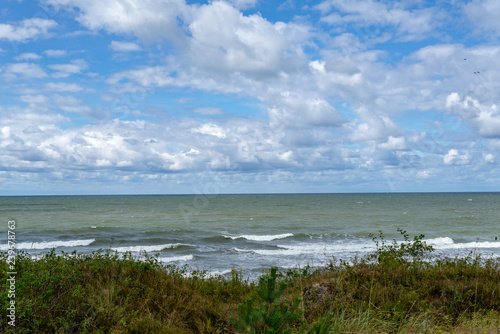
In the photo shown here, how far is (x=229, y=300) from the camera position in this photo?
7.58 meters

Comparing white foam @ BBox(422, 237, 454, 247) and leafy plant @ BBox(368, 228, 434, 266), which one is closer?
leafy plant @ BBox(368, 228, 434, 266)

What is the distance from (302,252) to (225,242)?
678 cm

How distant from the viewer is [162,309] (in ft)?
20.4

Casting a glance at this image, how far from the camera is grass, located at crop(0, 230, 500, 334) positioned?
212 inches

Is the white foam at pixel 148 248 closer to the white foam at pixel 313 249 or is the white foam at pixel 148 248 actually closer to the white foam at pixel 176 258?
the white foam at pixel 176 258

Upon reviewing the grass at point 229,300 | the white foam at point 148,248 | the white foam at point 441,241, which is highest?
the grass at point 229,300

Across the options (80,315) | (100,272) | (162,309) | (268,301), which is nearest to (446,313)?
(268,301)

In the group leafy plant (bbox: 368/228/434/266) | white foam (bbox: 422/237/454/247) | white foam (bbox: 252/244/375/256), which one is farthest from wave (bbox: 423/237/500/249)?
leafy plant (bbox: 368/228/434/266)

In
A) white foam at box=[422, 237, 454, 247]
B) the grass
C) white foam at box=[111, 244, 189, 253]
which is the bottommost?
white foam at box=[422, 237, 454, 247]

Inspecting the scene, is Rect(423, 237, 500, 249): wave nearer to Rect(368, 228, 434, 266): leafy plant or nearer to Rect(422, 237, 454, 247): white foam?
Rect(422, 237, 454, 247): white foam

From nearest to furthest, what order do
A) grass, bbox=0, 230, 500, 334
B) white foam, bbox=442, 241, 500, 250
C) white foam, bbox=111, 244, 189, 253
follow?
grass, bbox=0, 230, 500, 334
white foam, bbox=111, 244, 189, 253
white foam, bbox=442, 241, 500, 250

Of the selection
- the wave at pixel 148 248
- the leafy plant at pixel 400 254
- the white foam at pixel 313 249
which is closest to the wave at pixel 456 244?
the white foam at pixel 313 249

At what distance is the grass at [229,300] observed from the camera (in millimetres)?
5387

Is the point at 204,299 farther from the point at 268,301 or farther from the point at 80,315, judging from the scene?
the point at 268,301
